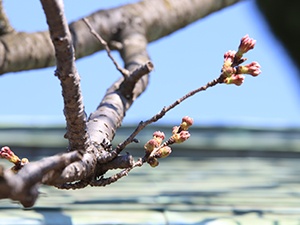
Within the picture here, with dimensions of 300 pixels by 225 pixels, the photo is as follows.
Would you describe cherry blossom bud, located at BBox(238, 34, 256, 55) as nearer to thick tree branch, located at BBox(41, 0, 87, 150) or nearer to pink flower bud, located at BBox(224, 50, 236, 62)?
A: pink flower bud, located at BBox(224, 50, 236, 62)

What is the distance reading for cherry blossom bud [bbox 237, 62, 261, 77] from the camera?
142 centimetres

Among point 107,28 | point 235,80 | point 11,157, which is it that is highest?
point 107,28

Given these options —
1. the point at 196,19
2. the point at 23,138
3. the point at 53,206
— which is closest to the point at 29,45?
the point at 53,206

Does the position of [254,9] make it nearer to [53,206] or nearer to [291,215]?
[291,215]

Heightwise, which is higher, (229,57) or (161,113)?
(229,57)

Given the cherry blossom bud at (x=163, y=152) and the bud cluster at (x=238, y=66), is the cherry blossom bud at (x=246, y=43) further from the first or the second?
the cherry blossom bud at (x=163, y=152)

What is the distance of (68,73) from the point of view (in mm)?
1295

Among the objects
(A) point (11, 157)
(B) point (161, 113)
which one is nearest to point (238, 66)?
(B) point (161, 113)

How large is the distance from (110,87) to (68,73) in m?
0.90

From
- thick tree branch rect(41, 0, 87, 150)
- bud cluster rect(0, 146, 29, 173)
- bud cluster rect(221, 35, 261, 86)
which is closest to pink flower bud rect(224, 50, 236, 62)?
bud cluster rect(221, 35, 261, 86)

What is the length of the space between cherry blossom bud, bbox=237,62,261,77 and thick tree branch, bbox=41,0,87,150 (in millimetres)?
299

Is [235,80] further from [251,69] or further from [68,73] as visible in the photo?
[68,73]

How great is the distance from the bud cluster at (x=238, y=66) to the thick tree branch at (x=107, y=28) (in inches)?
42.4

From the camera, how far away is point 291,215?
7.45ft
